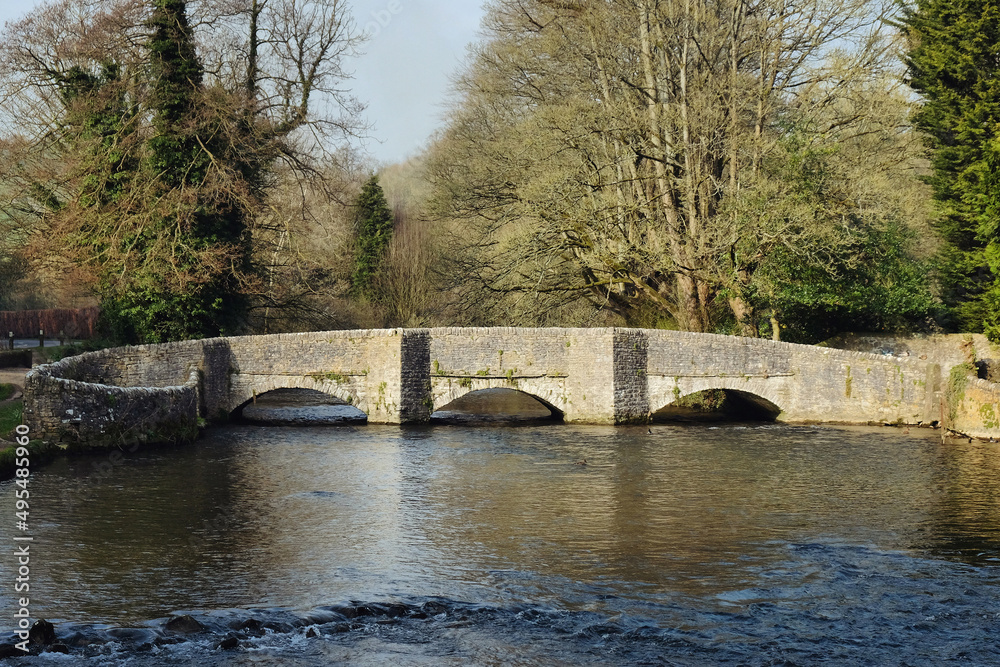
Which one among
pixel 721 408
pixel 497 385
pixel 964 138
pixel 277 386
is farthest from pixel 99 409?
pixel 964 138

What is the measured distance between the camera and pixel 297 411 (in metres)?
28.8

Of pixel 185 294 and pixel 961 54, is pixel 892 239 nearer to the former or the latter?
pixel 961 54

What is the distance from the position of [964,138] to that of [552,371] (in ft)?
42.1

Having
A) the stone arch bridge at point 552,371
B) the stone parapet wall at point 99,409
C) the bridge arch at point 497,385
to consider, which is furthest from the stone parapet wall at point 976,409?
the stone parapet wall at point 99,409

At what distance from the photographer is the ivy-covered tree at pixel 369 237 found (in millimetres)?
42531

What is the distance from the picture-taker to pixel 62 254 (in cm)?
2670

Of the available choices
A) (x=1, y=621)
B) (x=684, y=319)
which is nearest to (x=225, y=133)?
(x=684, y=319)

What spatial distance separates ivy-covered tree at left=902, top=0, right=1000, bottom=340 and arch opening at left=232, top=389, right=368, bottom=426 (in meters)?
16.4

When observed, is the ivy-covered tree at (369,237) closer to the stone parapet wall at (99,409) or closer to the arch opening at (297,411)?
the arch opening at (297,411)

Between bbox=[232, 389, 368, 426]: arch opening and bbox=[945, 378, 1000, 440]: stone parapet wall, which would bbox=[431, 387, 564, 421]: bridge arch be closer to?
bbox=[232, 389, 368, 426]: arch opening

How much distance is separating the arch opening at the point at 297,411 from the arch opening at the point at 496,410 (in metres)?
2.47

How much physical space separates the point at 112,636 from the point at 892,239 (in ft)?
73.2

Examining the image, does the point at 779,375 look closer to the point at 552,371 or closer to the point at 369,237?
the point at 552,371

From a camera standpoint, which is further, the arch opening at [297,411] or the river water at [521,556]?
the arch opening at [297,411]
